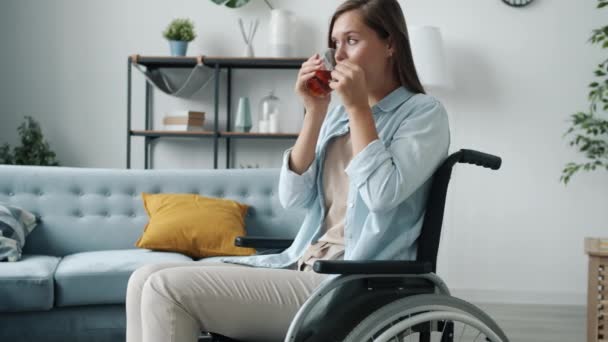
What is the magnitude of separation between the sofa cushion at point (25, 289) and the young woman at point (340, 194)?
1.13 meters

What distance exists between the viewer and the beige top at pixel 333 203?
1.62 meters

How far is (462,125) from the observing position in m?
4.46

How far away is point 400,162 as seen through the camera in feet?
4.76

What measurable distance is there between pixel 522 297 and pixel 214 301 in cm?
339

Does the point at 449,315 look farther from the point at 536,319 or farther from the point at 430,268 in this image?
the point at 536,319

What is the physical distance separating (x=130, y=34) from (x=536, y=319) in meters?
2.84

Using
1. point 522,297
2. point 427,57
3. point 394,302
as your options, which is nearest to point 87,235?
point 394,302

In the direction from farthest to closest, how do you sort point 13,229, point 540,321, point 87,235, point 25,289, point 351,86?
point 540,321
point 87,235
point 13,229
point 25,289
point 351,86

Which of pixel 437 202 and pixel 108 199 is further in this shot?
pixel 108 199

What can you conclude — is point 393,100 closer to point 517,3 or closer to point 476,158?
point 476,158

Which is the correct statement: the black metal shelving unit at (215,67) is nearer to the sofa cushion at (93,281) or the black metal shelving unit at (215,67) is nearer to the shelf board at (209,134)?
the shelf board at (209,134)

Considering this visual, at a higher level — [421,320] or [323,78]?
[323,78]

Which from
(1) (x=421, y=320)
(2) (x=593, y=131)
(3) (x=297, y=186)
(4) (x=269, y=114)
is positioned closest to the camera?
(1) (x=421, y=320)

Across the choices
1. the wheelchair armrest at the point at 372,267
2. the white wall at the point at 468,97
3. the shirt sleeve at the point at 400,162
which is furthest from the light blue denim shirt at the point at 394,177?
the white wall at the point at 468,97
